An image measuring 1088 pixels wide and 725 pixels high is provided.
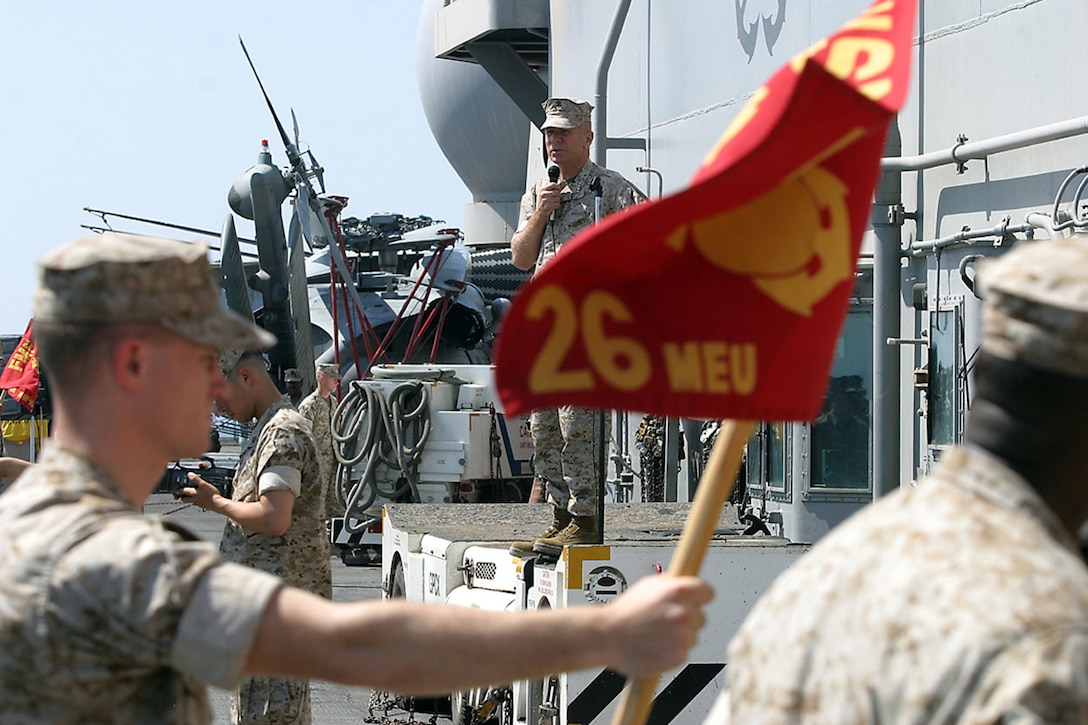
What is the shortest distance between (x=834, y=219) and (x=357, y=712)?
7.82m

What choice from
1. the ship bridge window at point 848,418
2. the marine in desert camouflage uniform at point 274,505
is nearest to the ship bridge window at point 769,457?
the ship bridge window at point 848,418

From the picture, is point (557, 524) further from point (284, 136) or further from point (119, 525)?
point (284, 136)

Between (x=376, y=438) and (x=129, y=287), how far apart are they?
1306 centimetres

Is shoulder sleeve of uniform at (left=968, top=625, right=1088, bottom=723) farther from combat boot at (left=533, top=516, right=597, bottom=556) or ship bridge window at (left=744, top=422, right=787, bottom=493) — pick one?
ship bridge window at (left=744, top=422, right=787, bottom=493)

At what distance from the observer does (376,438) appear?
1516 cm

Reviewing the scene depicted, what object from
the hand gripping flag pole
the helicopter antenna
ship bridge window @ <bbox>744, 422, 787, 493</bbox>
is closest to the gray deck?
ship bridge window @ <bbox>744, 422, 787, 493</bbox>

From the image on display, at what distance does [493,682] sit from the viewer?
2.15m

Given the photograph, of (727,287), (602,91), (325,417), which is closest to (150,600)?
(727,287)

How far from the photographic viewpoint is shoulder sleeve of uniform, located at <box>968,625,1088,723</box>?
160cm

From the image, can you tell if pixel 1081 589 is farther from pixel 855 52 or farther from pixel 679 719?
pixel 679 719

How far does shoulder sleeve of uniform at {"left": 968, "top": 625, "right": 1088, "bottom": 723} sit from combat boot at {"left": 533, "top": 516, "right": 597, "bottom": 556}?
471cm

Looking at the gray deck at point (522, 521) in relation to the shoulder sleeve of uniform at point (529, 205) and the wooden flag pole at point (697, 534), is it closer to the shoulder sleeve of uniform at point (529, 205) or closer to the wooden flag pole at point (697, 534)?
the shoulder sleeve of uniform at point (529, 205)

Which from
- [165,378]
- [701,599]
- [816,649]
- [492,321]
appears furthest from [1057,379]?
[492,321]

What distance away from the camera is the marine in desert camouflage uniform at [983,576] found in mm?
1643
